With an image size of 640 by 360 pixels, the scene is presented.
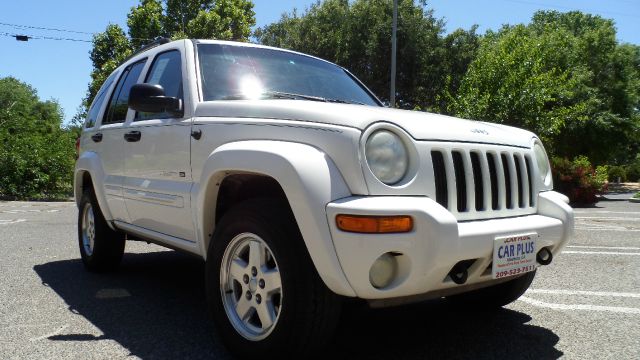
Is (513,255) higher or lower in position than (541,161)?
lower

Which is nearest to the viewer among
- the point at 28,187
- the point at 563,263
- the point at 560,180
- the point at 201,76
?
the point at 201,76

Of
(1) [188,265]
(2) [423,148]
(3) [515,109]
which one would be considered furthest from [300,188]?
(3) [515,109]

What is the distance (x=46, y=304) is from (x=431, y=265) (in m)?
3.04

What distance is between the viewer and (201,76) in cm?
359

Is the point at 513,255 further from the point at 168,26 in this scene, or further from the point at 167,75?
the point at 168,26

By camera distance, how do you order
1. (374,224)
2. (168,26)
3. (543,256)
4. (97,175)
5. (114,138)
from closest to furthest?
1. (374,224)
2. (543,256)
3. (114,138)
4. (97,175)
5. (168,26)

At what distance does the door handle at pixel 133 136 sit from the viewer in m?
3.99

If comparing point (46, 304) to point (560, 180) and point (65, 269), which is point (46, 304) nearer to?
point (65, 269)

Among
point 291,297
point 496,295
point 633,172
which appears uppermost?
point 291,297

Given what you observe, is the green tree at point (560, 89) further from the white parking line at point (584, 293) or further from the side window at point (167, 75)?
the side window at point (167, 75)

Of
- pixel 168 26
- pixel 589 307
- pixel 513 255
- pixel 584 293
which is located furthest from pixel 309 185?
pixel 168 26

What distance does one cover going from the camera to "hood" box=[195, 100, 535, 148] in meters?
2.60

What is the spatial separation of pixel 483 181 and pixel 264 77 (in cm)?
160

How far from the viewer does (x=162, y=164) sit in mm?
3652
